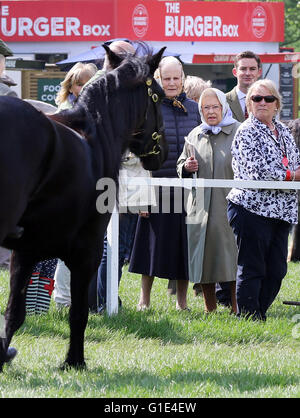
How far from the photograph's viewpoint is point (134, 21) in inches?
913

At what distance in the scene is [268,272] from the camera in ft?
24.2

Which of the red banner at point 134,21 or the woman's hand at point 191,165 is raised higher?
the red banner at point 134,21

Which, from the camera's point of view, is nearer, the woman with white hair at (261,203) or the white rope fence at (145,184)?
the white rope fence at (145,184)

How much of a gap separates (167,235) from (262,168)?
132 centimetres

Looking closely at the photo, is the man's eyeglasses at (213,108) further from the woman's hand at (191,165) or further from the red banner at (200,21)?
the red banner at (200,21)

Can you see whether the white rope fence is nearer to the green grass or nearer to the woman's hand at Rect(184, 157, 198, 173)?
the green grass

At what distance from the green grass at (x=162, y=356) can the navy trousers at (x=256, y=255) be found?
0.69 ft

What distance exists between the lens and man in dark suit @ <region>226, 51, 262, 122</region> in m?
8.99

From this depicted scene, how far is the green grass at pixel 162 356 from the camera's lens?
16.0 ft

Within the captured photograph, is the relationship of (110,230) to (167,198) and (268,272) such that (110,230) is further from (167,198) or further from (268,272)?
(268,272)

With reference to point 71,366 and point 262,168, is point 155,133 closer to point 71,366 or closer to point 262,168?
point 262,168

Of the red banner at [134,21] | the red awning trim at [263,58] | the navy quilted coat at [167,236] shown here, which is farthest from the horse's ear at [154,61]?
the red banner at [134,21]

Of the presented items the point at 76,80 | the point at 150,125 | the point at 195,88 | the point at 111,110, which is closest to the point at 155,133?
the point at 150,125

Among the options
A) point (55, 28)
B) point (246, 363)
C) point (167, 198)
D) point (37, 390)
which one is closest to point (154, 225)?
point (167, 198)
